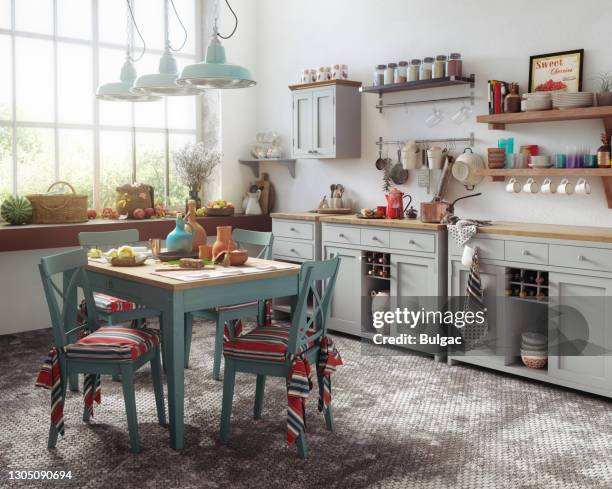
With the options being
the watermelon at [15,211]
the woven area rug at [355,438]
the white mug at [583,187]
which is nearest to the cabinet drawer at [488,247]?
the white mug at [583,187]

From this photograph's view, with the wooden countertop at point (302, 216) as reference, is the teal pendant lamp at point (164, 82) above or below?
above

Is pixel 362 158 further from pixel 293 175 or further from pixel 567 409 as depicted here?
pixel 567 409

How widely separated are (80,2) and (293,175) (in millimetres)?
2431

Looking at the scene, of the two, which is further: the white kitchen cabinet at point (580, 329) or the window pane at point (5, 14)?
the window pane at point (5, 14)

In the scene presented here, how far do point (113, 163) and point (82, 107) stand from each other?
561mm

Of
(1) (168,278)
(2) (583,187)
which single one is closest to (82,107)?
(1) (168,278)

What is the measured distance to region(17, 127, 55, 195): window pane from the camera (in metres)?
→ 5.83

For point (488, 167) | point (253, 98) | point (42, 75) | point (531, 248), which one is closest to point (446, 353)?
point (531, 248)

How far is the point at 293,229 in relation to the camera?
233 inches

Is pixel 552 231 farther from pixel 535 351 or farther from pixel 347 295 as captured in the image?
pixel 347 295

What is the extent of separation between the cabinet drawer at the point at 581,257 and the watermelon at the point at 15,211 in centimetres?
393

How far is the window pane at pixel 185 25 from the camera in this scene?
22.2 feet

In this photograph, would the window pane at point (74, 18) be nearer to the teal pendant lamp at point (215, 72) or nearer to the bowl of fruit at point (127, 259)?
the teal pendant lamp at point (215, 72)

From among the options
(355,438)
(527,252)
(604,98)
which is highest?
(604,98)
